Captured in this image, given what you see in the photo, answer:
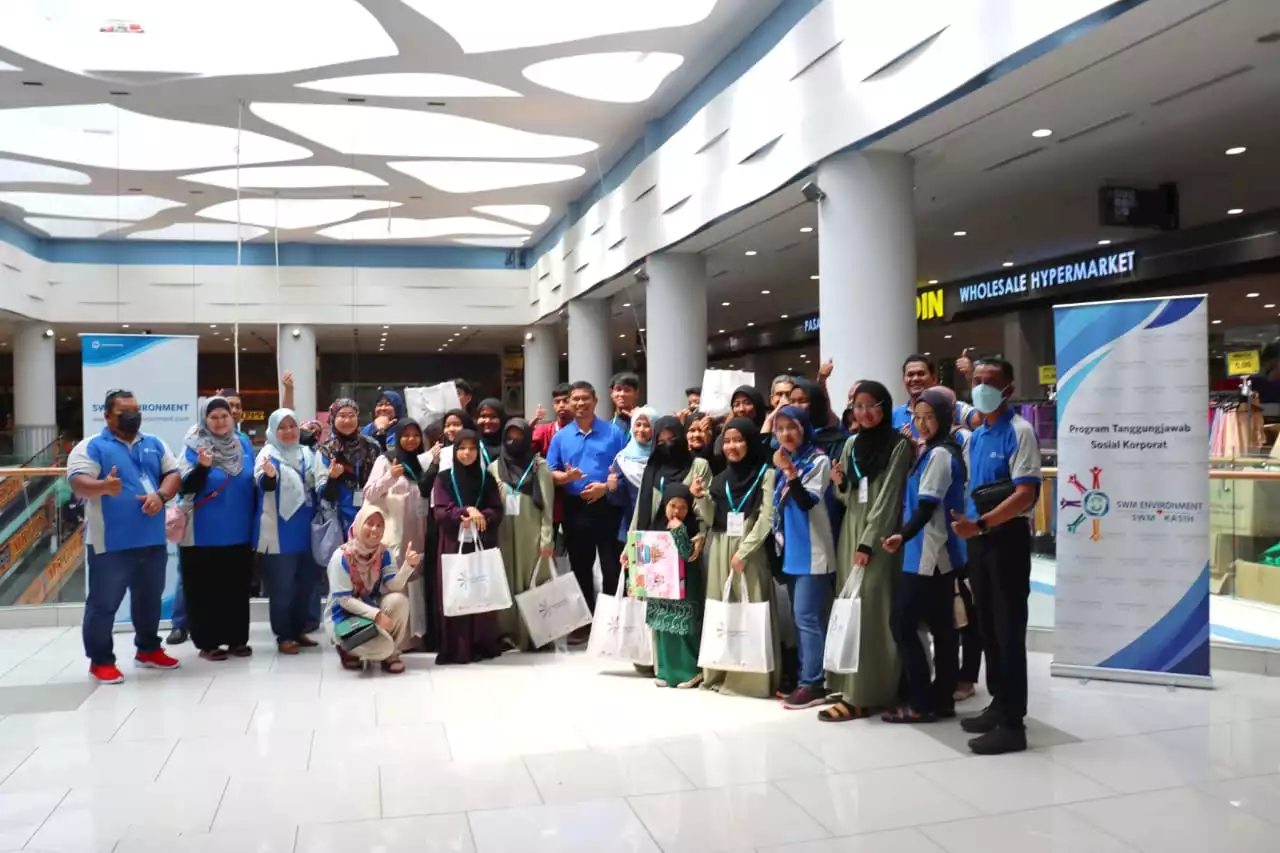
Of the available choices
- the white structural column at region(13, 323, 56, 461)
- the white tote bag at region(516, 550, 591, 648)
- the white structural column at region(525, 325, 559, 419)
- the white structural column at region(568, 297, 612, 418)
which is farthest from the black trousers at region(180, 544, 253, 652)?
the white structural column at region(13, 323, 56, 461)

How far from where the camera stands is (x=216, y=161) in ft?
47.3

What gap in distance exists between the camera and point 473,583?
6316 mm

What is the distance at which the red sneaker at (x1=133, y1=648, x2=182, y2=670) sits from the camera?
20.9ft

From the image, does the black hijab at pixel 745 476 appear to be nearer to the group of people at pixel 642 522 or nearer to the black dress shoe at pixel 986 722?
the group of people at pixel 642 522

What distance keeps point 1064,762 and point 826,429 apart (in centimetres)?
197

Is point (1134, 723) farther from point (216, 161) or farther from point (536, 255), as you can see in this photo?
point (536, 255)

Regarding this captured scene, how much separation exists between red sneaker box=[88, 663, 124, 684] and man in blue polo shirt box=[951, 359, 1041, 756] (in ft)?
15.8

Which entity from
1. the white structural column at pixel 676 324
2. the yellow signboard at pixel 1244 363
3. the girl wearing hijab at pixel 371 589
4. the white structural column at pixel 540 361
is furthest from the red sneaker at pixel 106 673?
the white structural column at pixel 540 361

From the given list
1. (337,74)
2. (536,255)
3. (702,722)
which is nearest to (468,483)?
(702,722)

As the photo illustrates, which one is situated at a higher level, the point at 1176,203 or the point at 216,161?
the point at 216,161

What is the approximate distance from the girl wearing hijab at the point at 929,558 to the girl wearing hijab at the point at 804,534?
0.42 m

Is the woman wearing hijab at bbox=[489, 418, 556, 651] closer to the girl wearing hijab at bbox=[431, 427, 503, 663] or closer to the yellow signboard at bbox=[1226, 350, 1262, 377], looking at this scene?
the girl wearing hijab at bbox=[431, 427, 503, 663]

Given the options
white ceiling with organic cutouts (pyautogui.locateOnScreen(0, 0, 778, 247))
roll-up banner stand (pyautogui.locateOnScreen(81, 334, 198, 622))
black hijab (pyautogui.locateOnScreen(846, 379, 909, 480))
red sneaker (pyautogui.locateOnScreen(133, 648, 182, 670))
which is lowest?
red sneaker (pyautogui.locateOnScreen(133, 648, 182, 670))

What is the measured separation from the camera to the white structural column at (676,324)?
12.1 m
